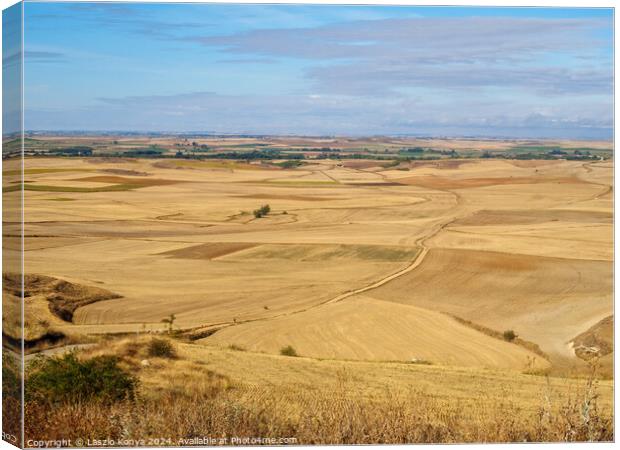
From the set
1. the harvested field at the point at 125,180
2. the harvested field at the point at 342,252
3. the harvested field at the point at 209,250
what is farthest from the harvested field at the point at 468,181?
the harvested field at the point at 125,180

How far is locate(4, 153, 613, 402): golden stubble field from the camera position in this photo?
13.4m

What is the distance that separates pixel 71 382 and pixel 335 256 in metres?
4.27

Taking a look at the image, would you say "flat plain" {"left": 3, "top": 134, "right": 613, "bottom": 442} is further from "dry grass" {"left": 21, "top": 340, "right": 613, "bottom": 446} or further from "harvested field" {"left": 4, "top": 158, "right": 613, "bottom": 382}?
"dry grass" {"left": 21, "top": 340, "right": 613, "bottom": 446}

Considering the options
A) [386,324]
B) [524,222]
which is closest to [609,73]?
[524,222]

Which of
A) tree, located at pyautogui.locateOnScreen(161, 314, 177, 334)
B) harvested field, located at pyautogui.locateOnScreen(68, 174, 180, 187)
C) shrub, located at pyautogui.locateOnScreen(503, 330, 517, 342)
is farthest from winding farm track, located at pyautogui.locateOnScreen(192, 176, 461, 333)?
harvested field, located at pyautogui.locateOnScreen(68, 174, 180, 187)

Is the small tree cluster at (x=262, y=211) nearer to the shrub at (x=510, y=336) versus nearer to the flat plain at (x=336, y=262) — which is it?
the flat plain at (x=336, y=262)

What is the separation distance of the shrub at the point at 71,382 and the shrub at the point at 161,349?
68cm

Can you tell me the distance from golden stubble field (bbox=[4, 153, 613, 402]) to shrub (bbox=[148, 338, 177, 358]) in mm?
271

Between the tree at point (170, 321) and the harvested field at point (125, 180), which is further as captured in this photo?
the harvested field at point (125, 180)

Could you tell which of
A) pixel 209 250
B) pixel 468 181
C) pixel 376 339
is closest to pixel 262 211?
pixel 209 250

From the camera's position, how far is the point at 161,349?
13242 millimetres

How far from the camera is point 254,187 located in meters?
14.6

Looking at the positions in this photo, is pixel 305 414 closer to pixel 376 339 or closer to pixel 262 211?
pixel 376 339

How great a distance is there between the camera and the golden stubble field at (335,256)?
13.4 metres
